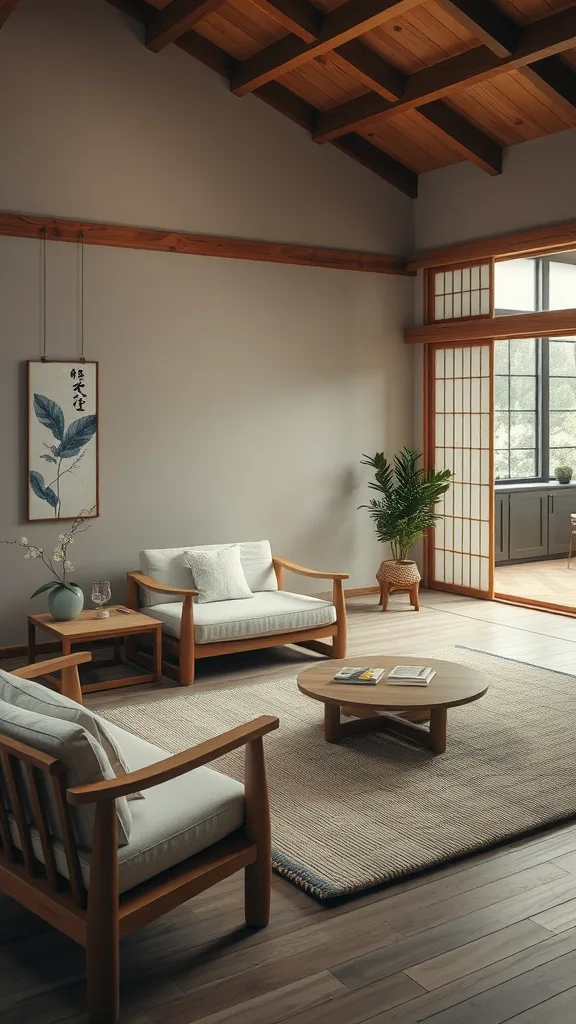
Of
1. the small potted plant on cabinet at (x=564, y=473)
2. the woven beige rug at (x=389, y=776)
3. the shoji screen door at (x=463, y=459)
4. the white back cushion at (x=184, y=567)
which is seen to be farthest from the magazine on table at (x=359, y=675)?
the small potted plant on cabinet at (x=564, y=473)

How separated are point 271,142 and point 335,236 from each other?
85 cm

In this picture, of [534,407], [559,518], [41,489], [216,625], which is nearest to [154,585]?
[216,625]

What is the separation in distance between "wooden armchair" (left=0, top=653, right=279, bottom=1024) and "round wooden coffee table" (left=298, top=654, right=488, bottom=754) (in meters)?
1.20

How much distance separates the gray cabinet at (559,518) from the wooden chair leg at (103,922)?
7.57 meters

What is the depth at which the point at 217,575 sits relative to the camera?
586 cm

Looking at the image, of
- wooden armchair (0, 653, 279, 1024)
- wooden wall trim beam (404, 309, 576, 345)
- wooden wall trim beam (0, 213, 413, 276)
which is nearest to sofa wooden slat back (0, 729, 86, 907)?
wooden armchair (0, 653, 279, 1024)

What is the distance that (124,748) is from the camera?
304 centimetres

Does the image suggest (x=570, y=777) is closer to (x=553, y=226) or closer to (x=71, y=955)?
(x=71, y=955)

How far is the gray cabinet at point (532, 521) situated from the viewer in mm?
8852

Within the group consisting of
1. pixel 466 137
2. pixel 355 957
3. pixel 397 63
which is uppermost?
pixel 397 63

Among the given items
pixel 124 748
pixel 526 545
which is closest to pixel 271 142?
pixel 526 545

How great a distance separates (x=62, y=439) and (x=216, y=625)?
5.25ft

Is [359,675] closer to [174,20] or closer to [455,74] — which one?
[455,74]

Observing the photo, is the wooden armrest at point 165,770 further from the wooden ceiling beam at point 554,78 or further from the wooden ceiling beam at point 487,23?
the wooden ceiling beam at point 554,78
